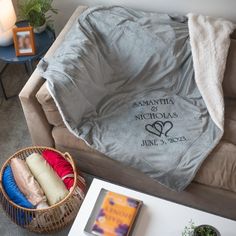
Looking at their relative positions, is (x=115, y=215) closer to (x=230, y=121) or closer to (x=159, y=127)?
(x=159, y=127)

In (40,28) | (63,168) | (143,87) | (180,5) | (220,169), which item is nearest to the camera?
(220,169)

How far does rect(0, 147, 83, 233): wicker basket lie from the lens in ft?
5.72

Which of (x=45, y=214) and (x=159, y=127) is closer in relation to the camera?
(x=45, y=214)

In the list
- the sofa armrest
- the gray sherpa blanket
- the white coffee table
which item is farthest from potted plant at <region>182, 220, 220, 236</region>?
the sofa armrest

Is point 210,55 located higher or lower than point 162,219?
higher

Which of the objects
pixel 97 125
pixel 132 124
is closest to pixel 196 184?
pixel 132 124

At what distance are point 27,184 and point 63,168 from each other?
19cm

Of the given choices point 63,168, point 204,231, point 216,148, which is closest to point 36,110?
point 63,168

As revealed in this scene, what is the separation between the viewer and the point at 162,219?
1.49 meters

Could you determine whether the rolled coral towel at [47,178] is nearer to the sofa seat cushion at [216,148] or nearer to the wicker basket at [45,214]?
the wicker basket at [45,214]

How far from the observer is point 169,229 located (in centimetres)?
146

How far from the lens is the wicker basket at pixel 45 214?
1.74m

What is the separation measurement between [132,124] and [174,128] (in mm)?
205

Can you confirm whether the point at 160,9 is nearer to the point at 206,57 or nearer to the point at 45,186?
the point at 206,57
